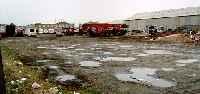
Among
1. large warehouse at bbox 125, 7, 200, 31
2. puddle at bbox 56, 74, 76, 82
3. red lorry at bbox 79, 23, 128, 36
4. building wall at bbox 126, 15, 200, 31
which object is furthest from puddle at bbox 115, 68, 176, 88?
building wall at bbox 126, 15, 200, 31

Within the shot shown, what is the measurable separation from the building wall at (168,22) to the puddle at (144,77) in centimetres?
5102

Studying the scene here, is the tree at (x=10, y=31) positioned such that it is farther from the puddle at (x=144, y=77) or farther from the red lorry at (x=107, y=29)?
the puddle at (x=144, y=77)

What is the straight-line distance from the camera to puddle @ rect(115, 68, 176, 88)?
9268 mm

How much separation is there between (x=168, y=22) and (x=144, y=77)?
5982 cm

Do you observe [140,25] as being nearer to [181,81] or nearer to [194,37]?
[194,37]

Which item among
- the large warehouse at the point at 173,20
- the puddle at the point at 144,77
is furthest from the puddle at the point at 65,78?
the large warehouse at the point at 173,20

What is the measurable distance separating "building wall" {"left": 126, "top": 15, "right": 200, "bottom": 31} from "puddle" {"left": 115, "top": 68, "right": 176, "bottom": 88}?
5102 centimetres

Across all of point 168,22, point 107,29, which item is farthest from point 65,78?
point 168,22

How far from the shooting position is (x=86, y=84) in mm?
9023

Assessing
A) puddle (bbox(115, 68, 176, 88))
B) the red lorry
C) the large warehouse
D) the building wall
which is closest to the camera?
puddle (bbox(115, 68, 176, 88))

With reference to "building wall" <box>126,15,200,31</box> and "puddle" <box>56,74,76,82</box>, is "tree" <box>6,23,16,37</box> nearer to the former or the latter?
"building wall" <box>126,15,200,31</box>

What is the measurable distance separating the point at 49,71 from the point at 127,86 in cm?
383

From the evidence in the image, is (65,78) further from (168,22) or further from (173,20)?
(168,22)

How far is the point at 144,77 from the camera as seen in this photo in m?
10.3
